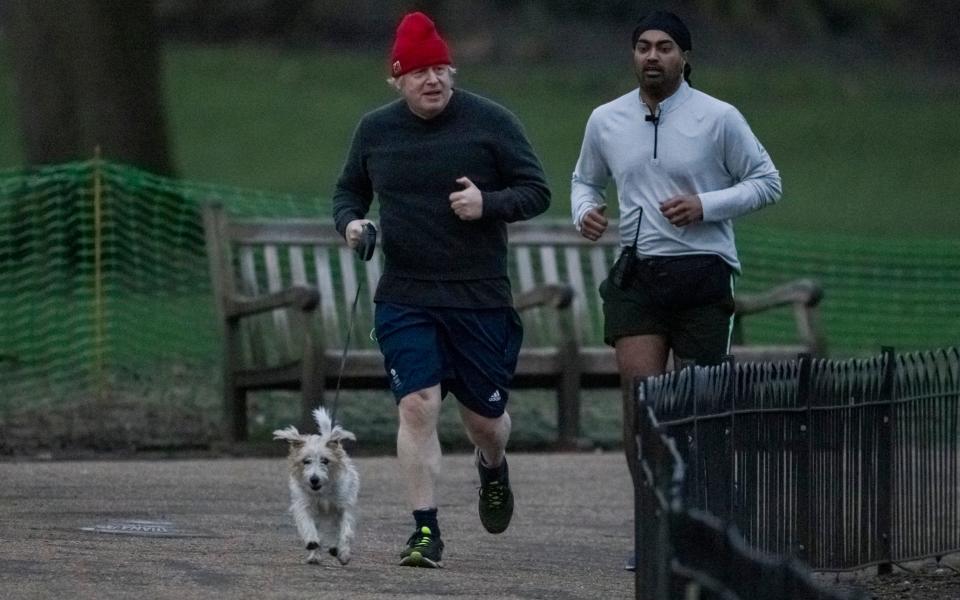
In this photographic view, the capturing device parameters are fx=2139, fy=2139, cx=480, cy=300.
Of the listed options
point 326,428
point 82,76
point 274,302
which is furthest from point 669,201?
point 82,76

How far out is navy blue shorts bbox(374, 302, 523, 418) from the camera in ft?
26.0

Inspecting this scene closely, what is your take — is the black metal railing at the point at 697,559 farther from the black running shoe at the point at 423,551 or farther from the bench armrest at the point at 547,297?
the bench armrest at the point at 547,297

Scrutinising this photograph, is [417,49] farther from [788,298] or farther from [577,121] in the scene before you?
[577,121]

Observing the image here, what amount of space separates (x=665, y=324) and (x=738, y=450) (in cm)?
85

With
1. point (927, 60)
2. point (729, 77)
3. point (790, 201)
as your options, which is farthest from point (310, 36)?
point (790, 201)

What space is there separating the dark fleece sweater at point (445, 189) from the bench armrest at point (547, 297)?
428cm

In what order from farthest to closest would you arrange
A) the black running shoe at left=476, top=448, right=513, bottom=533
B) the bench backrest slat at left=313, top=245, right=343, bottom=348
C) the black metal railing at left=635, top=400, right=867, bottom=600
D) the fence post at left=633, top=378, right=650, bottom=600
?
the bench backrest slat at left=313, top=245, right=343, bottom=348 < the black running shoe at left=476, top=448, right=513, bottom=533 < the fence post at left=633, top=378, right=650, bottom=600 < the black metal railing at left=635, top=400, right=867, bottom=600

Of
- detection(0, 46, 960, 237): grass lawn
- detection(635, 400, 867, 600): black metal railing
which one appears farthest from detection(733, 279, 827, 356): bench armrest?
detection(0, 46, 960, 237): grass lawn

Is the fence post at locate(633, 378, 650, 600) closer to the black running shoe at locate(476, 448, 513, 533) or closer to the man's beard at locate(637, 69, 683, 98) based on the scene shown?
the black running shoe at locate(476, 448, 513, 533)

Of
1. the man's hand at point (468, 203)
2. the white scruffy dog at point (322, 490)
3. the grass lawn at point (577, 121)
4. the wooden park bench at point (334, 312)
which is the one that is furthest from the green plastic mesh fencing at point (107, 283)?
the grass lawn at point (577, 121)

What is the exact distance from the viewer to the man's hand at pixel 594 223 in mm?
8219

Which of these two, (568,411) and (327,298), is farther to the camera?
(327,298)

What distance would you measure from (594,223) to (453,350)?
2.44 feet

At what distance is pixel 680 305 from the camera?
8281mm
